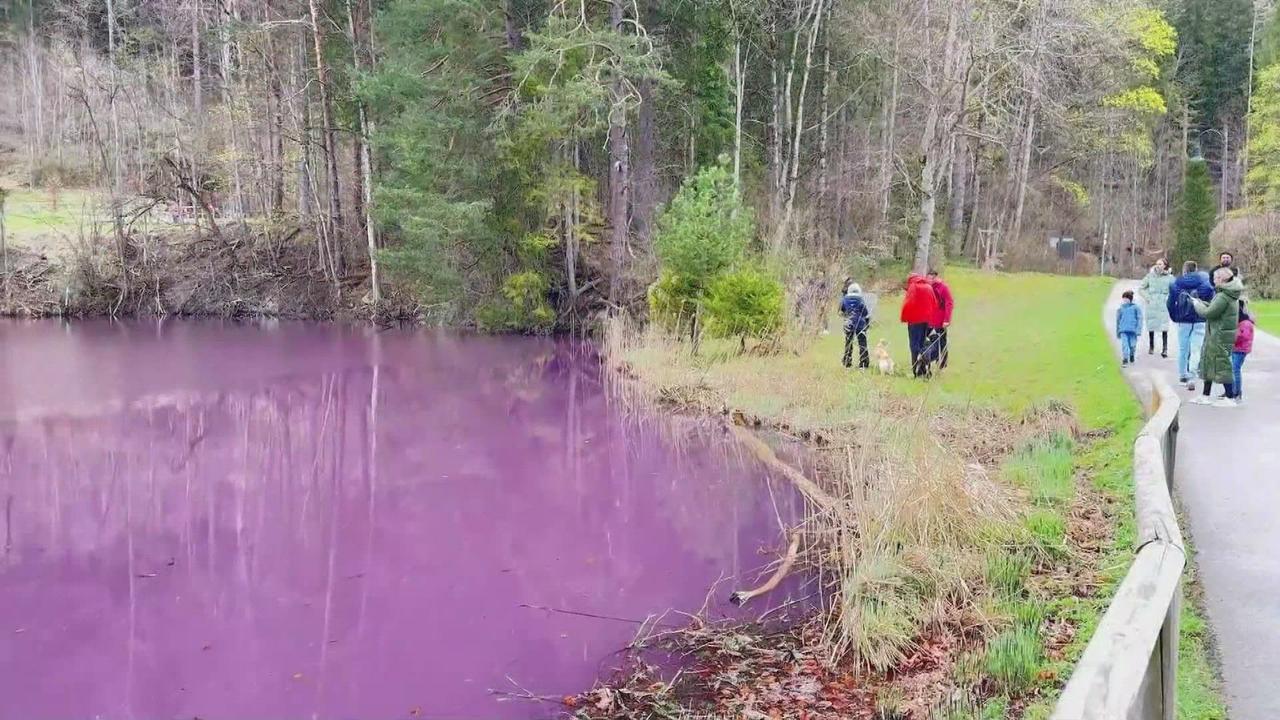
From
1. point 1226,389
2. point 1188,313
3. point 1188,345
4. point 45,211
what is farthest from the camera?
point 45,211

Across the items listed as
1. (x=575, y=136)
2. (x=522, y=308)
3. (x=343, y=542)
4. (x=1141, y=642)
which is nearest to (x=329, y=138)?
(x=522, y=308)

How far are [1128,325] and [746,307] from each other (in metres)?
6.22

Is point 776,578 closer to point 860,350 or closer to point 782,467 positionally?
point 782,467

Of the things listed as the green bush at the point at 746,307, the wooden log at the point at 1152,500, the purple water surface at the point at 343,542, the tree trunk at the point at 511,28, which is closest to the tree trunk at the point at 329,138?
the tree trunk at the point at 511,28

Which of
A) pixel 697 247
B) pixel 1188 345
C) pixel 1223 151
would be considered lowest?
pixel 1188 345

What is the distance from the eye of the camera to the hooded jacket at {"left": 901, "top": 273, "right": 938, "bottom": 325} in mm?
13680

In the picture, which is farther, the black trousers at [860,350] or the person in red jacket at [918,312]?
the black trousers at [860,350]

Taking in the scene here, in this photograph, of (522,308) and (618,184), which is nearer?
(618,184)

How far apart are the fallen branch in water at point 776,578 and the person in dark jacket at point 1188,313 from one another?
19.9 feet

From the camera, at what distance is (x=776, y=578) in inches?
311

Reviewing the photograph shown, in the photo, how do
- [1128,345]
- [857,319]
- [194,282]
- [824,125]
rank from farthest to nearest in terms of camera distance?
1. [194,282]
2. [824,125]
3. [857,319]
4. [1128,345]

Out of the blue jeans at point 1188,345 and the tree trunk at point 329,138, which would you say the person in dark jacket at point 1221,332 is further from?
the tree trunk at point 329,138

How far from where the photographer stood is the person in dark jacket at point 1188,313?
1161 centimetres

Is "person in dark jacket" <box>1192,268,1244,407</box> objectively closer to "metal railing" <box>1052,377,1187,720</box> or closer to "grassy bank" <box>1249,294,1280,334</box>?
"metal railing" <box>1052,377,1187,720</box>
